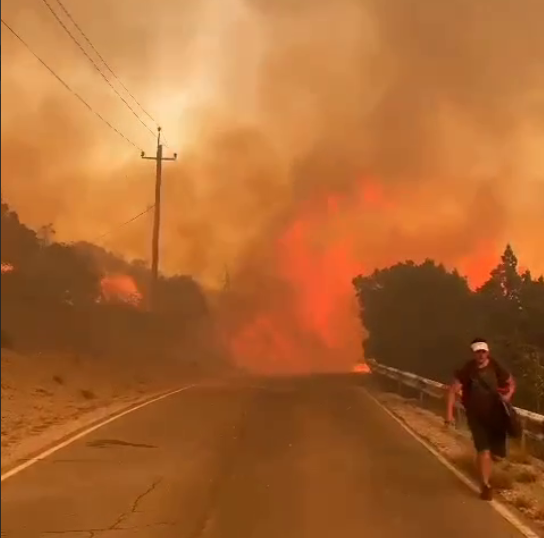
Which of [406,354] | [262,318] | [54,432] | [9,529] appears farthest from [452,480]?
[262,318]

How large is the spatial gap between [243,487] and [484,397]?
2633mm

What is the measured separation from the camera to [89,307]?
1012cm

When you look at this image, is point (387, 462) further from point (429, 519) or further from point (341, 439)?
point (429, 519)

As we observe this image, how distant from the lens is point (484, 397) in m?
7.96

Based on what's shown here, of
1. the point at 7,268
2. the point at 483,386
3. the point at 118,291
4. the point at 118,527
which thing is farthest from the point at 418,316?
the point at 7,268

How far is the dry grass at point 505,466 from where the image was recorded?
7691mm

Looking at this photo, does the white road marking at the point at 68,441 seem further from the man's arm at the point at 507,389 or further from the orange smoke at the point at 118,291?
the man's arm at the point at 507,389

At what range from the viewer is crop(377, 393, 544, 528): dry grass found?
7691mm

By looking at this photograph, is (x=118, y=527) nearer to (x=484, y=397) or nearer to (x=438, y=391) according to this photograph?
(x=484, y=397)

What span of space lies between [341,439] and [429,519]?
16.6 feet

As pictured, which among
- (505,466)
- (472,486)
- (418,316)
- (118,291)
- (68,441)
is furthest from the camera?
(418,316)

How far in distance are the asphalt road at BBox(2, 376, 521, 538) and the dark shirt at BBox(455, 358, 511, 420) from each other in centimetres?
87

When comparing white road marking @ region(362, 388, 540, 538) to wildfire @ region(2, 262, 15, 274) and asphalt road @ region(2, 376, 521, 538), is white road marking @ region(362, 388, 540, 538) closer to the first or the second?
asphalt road @ region(2, 376, 521, 538)

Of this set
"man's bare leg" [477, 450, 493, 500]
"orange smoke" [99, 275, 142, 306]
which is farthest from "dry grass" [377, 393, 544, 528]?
"orange smoke" [99, 275, 142, 306]
